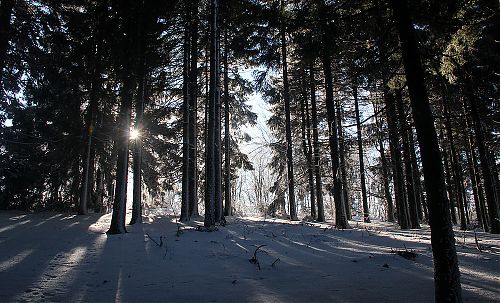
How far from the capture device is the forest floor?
4.59 metres

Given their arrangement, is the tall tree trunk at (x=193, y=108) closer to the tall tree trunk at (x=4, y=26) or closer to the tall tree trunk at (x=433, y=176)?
the tall tree trunk at (x=4, y=26)

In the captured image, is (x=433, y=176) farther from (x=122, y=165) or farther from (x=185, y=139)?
(x=185, y=139)

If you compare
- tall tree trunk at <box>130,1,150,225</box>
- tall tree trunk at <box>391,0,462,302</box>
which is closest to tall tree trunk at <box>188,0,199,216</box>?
tall tree trunk at <box>130,1,150,225</box>

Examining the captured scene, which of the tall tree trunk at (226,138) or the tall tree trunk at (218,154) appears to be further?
the tall tree trunk at (226,138)

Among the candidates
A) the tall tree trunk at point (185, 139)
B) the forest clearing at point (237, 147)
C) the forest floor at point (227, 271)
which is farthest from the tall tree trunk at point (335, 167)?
the tall tree trunk at point (185, 139)

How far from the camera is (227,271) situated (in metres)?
5.88

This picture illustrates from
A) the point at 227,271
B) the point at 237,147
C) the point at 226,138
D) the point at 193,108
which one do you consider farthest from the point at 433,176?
the point at 237,147

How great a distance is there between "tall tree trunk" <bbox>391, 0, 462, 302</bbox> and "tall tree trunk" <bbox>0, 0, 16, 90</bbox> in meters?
14.8

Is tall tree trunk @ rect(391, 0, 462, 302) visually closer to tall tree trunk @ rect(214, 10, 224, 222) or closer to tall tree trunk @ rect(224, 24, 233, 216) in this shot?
tall tree trunk @ rect(214, 10, 224, 222)

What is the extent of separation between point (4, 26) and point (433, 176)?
1647cm

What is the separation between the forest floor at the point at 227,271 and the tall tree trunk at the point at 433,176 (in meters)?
0.53

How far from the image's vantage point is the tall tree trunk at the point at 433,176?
13.3ft

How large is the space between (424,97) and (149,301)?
5001 mm

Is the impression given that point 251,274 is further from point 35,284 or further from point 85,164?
point 85,164
